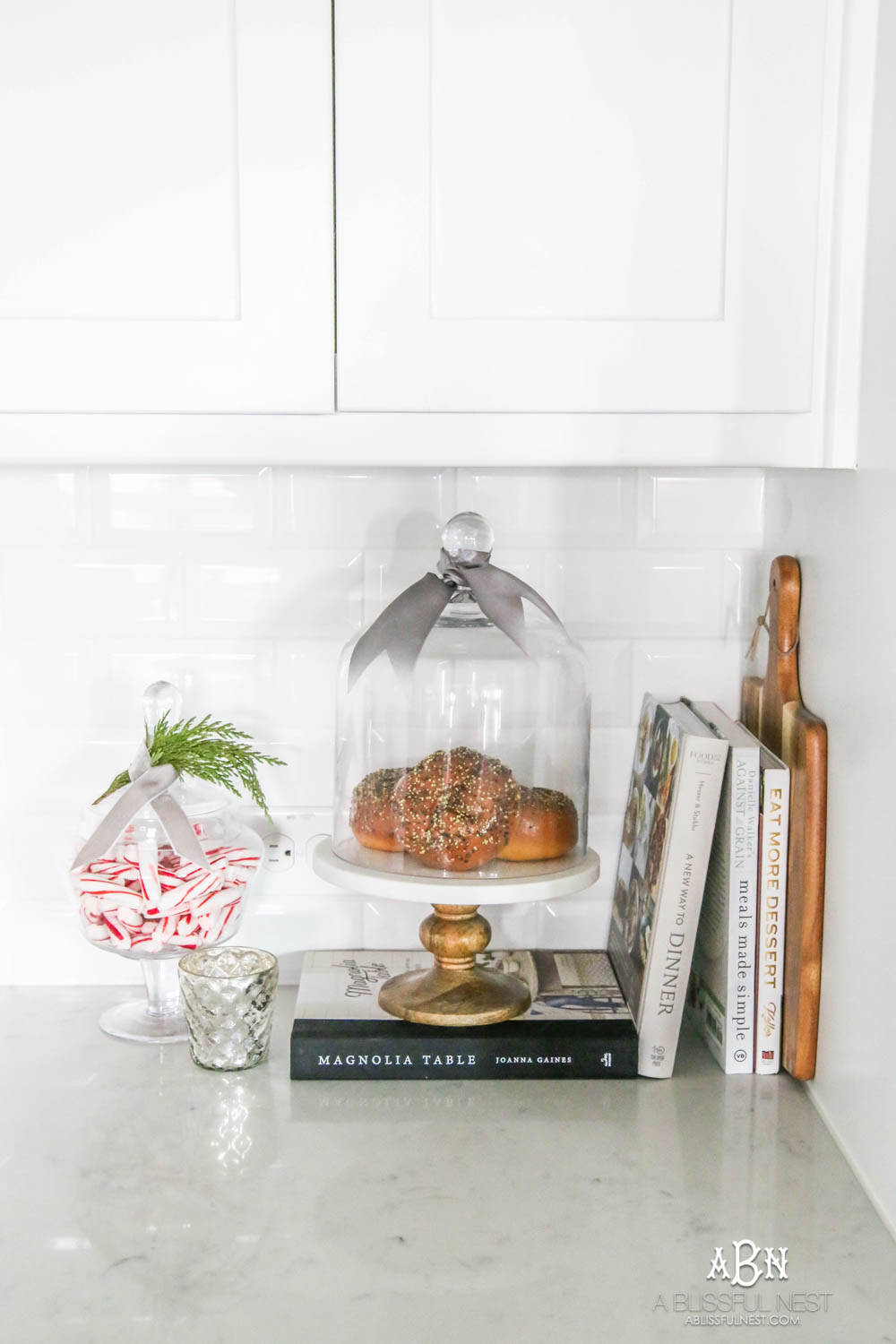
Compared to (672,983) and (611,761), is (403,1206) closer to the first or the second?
(672,983)

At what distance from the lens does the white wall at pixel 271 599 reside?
1358 millimetres

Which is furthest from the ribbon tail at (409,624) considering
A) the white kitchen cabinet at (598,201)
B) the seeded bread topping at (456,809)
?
the white kitchen cabinet at (598,201)

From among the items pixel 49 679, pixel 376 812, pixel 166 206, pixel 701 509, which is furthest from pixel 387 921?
pixel 166 206

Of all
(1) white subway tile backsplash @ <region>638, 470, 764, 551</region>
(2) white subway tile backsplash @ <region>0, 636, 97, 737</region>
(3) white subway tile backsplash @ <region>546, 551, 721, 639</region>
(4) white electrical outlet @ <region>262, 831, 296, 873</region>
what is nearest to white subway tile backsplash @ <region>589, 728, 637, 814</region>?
(3) white subway tile backsplash @ <region>546, 551, 721, 639</region>

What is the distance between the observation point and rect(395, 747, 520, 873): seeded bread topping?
115 centimetres

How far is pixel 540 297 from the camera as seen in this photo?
40.4 inches

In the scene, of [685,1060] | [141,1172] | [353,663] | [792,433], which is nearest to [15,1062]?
[141,1172]

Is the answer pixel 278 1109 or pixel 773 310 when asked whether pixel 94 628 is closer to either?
pixel 278 1109

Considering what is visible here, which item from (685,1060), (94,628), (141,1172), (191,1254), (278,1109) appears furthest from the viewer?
(94,628)

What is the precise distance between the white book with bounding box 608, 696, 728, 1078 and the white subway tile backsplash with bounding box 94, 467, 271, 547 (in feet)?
1.67

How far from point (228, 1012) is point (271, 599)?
46 centimetres

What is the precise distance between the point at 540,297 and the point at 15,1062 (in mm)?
878

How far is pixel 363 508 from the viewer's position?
136 cm

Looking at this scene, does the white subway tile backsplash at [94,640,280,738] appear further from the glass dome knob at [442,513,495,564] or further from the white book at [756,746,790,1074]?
the white book at [756,746,790,1074]
